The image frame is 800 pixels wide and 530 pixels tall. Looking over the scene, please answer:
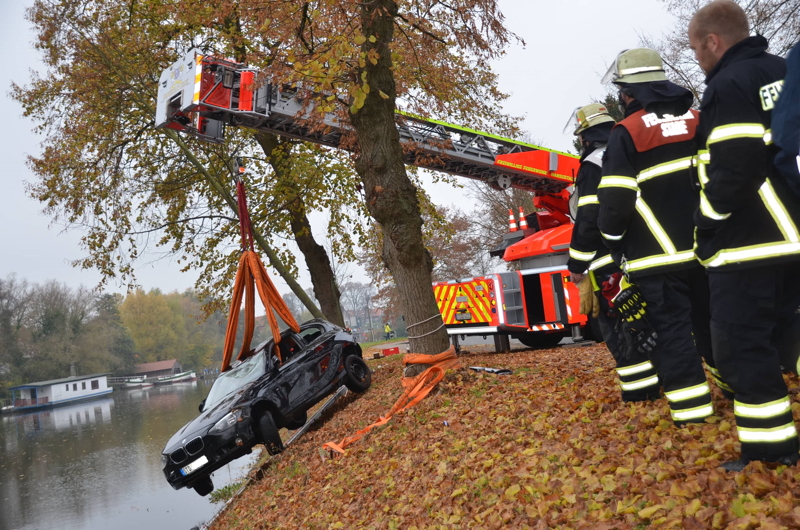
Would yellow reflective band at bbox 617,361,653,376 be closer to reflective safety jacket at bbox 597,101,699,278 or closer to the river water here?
reflective safety jacket at bbox 597,101,699,278

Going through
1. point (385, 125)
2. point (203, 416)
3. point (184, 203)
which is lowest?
point (203, 416)

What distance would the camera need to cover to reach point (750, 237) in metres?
2.85

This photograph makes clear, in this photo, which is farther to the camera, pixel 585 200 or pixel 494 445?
pixel 494 445

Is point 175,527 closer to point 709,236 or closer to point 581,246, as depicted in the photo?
point 581,246

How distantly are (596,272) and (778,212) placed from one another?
147 centimetres

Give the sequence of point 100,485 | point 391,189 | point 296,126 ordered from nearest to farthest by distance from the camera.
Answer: point 391,189 → point 296,126 → point 100,485

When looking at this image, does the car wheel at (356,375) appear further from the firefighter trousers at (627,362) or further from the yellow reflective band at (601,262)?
the yellow reflective band at (601,262)

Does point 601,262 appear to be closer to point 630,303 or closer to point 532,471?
point 630,303

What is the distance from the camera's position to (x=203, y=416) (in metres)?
8.59

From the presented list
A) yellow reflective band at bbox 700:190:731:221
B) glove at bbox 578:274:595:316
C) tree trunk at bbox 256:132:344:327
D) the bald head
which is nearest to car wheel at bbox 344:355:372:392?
tree trunk at bbox 256:132:344:327

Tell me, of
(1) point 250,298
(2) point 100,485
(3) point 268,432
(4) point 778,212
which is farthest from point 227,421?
(2) point 100,485

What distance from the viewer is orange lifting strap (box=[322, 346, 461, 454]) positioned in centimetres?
697

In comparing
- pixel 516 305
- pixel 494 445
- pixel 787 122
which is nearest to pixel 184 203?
pixel 516 305

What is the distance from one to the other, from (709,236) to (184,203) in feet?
50.8
